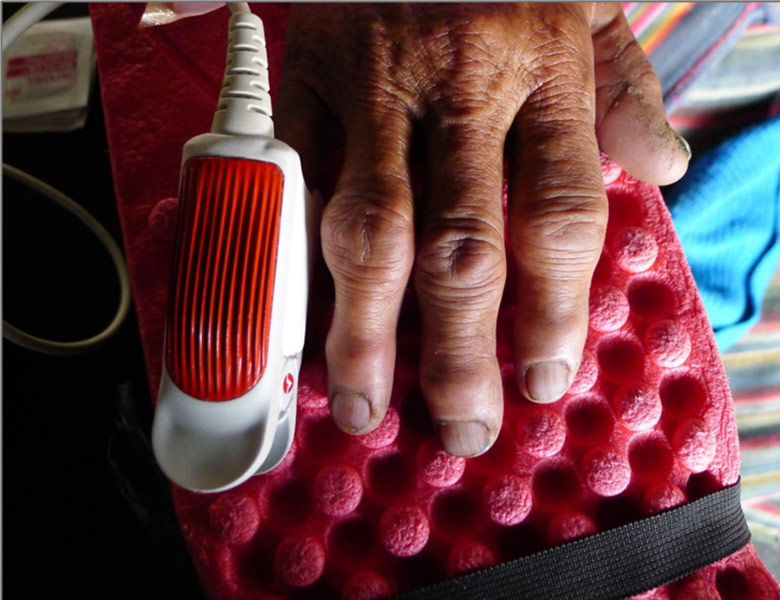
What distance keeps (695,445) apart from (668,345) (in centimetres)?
7

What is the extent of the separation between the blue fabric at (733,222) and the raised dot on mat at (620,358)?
0.15 metres

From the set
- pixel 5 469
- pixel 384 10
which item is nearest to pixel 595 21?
pixel 384 10

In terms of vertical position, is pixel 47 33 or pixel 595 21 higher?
pixel 595 21

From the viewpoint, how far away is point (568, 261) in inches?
17.3

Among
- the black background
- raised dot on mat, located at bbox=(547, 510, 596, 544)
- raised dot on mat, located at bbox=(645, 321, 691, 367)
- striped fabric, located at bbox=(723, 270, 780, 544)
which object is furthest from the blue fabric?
the black background

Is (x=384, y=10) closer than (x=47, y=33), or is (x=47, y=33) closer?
(x=384, y=10)

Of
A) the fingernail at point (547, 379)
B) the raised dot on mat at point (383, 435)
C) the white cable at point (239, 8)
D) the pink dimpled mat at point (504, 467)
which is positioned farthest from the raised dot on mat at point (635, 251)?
the white cable at point (239, 8)

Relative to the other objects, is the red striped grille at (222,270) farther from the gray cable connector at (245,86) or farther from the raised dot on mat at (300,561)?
the raised dot on mat at (300,561)

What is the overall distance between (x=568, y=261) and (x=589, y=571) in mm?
204

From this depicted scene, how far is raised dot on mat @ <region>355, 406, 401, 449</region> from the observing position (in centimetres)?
45

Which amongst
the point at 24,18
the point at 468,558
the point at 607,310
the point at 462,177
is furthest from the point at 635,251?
the point at 24,18

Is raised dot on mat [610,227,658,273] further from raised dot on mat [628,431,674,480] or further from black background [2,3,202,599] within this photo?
black background [2,3,202,599]

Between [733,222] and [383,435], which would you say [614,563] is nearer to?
[383,435]

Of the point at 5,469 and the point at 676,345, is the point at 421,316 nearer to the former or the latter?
the point at 676,345
